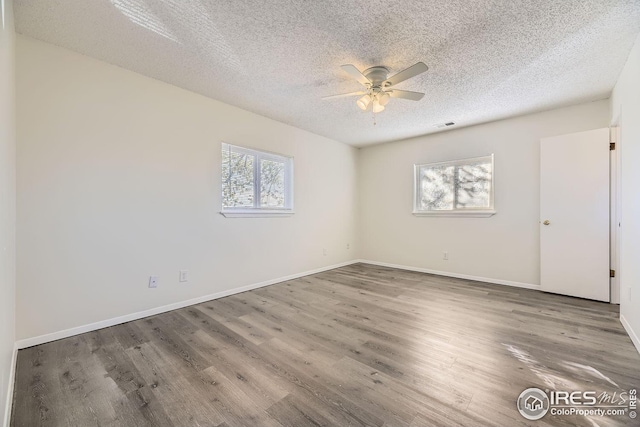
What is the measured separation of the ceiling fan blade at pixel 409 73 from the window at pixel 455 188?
2.61 metres

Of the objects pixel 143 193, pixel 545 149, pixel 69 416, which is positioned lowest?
pixel 69 416

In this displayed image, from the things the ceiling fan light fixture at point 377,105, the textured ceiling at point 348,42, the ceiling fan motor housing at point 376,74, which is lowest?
the ceiling fan light fixture at point 377,105

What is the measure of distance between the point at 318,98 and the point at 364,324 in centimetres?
260

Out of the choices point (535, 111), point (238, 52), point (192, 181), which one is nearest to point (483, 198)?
point (535, 111)

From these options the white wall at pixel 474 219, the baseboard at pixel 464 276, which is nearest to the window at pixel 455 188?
the white wall at pixel 474 219

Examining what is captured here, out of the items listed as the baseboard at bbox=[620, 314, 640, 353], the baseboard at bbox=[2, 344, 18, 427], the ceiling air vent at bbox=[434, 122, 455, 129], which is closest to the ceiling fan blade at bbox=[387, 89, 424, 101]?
the ceiling air vent at bbox=[434, 122, 455, 129]

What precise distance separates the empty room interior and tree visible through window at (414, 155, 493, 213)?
0.19 feet

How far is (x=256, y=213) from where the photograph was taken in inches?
148

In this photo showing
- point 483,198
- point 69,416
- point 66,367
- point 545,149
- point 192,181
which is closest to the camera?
point 69,416

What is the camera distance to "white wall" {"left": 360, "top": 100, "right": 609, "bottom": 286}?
369cm

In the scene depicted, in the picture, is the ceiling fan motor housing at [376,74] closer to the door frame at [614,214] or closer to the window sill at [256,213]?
the window sill at [256,213]

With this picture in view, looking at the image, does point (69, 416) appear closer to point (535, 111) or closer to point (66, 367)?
point (66, 367)

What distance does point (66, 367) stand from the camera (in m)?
1.85

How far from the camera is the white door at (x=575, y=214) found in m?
3.16
